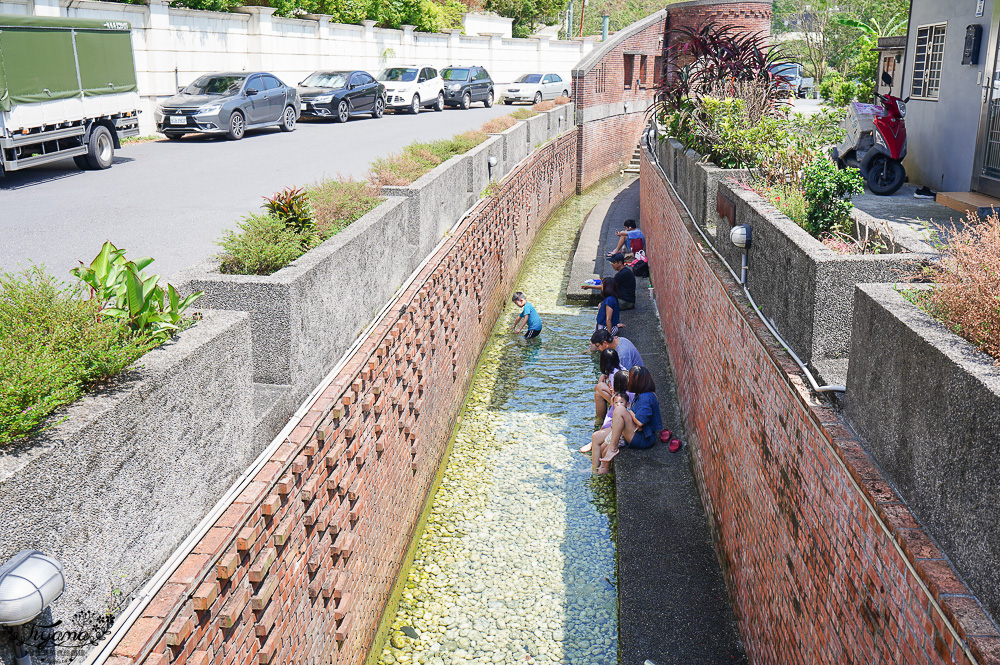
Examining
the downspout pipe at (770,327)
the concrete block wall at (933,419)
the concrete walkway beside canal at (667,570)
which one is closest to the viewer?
the concrete block wall at (933,419)

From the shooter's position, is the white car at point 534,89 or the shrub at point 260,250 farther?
the white car at point 534,89

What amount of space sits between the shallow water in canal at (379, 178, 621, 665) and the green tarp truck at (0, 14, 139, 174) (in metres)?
7.98

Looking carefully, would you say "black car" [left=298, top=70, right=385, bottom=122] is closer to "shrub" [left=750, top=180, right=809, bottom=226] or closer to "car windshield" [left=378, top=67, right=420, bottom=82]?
"car windshield" [left=378, top=67, right=420, bottom=82]

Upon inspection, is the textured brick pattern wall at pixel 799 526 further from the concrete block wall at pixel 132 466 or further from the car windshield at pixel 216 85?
the car windshield at pixel 216 85

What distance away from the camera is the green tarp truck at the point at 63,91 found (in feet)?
43.9

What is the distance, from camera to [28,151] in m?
14.1

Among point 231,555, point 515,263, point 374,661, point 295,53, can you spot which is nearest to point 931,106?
point 515,263

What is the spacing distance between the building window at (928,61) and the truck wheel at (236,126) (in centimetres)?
1376

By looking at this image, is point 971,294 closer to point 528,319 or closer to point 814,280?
point 814,280

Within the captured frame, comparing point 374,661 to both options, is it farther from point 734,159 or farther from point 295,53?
point 295,53

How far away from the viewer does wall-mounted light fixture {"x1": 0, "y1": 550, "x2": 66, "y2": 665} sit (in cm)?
239

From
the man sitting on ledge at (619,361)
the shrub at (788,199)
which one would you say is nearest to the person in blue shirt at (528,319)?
the man sitting on ledge at (619,361)

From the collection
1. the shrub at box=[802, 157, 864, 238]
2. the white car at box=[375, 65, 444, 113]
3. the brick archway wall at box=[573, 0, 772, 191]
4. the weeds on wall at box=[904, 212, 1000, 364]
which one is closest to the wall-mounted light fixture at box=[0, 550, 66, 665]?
the weeds on wall at box=[904, 212, 1000, 364]

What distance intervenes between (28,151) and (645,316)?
413 inches
